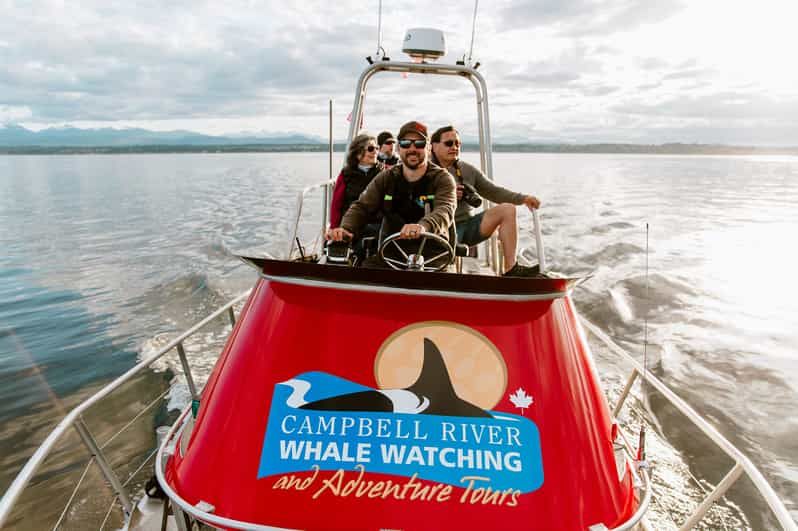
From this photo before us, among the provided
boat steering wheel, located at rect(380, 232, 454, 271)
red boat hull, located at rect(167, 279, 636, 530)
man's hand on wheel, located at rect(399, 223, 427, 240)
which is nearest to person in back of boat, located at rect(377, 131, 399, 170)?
boat steering wheel, located at rect(380, 232, 454, 271)

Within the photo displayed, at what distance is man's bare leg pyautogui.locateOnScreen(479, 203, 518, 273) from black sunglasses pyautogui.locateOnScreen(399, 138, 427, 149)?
1067 mm

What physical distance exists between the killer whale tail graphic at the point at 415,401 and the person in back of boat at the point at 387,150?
358 centimetres

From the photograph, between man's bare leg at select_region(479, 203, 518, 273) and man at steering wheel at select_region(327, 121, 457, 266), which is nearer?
man at steering wheel at select_region(327, 121, 457, 266)

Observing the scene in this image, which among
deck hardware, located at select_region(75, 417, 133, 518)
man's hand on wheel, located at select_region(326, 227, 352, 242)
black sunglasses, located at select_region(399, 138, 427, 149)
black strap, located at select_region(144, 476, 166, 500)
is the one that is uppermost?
black sunglasses, located at select_region(399, 138, 427, 149)

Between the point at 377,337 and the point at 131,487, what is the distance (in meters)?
3.21

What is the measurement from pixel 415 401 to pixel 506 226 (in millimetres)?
1975

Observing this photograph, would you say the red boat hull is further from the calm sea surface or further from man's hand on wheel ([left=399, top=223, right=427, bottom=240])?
the calm sea surface

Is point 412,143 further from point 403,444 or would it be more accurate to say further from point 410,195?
point 403,444

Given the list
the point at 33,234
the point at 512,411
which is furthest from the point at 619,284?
the point at 33,234

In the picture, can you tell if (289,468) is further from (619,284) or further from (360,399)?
(619,284)

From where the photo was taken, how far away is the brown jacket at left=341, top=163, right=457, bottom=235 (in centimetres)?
315

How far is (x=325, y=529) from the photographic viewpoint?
7.04 ft

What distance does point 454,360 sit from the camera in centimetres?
248

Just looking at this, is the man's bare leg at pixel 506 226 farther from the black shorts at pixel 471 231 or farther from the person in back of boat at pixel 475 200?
the black shorts at pixel 471 231
